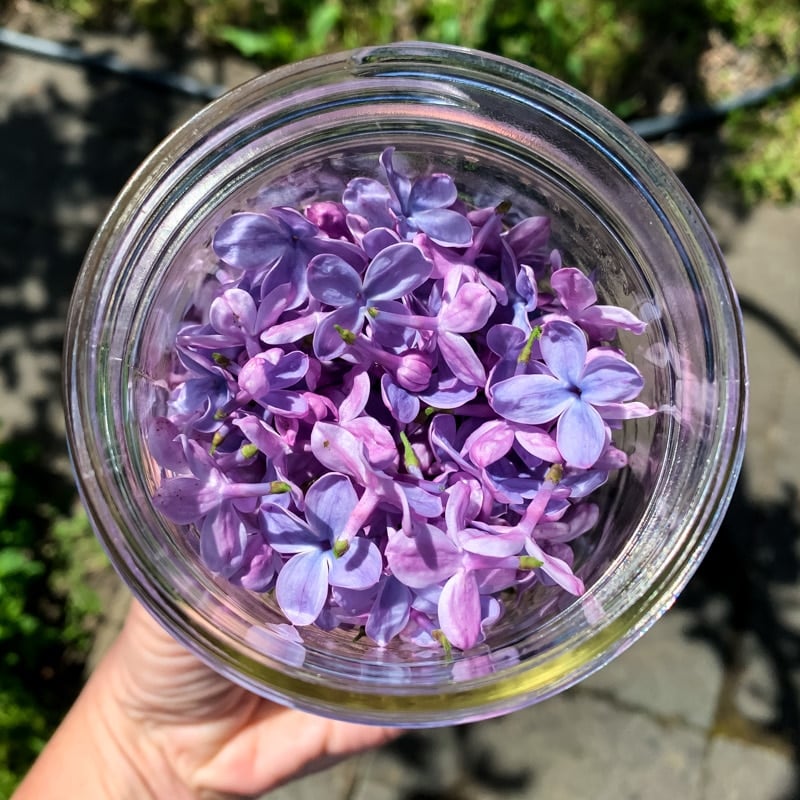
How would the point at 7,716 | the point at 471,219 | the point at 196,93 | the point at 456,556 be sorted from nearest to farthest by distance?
1. the point at 456,556
2. the point at 471,219
3. the point at 7,716
4. the point at 196,93

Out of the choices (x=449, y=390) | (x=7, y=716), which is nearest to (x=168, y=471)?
(x=449, y=390)

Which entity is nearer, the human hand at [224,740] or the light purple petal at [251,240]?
the light purple petal at [251,240]

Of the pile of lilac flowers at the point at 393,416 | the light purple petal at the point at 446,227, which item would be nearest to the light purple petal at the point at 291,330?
the pile of lilac flowers at the point at 393,416

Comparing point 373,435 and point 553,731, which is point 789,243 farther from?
point 373,435

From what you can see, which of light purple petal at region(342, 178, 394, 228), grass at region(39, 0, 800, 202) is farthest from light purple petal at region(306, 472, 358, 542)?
grass at region(39, 0, 800, 202)

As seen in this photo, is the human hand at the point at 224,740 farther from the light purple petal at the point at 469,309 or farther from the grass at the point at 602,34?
the grass at the point at 602,34

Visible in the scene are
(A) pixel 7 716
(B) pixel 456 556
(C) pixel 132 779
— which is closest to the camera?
(B) pixel 456 556

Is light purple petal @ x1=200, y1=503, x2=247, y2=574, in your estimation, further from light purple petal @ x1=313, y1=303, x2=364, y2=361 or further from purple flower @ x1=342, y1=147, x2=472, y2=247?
purple flower @ x1=342, y1=147, x2=472, y2=247
